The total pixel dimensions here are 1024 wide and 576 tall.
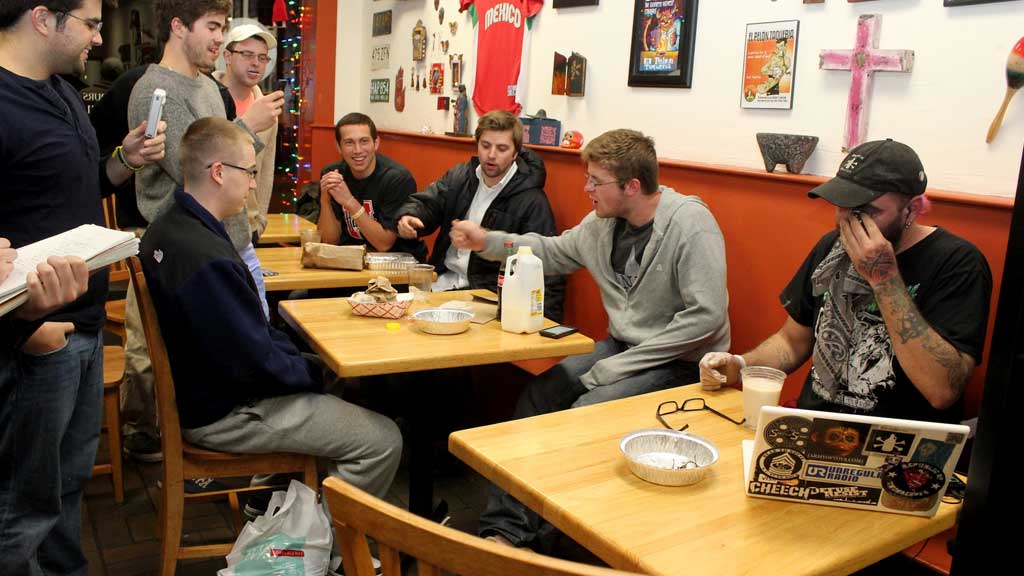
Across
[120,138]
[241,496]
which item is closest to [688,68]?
[120,138]

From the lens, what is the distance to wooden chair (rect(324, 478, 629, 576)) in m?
0.97

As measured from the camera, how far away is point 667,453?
5.68 ft

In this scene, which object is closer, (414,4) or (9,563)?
(9,563)

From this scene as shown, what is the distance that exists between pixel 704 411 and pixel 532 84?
2.68 meters

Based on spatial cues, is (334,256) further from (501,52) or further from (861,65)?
(861,65)

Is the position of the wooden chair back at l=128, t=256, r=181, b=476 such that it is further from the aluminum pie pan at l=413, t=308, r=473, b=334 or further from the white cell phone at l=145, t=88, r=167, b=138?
the aluminum pie pan at l=413, t=308, r=473, b=334

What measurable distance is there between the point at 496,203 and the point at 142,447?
6.22 feet

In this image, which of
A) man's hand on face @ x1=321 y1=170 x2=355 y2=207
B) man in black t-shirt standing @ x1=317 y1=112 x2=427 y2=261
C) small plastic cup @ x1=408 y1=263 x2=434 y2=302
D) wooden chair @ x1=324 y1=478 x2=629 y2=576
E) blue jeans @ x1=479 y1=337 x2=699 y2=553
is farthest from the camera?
man in black t-shirt standing @ x1=317 y1=112 x2=427 y2=261

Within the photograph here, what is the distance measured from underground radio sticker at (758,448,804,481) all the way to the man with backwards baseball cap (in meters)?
0.59

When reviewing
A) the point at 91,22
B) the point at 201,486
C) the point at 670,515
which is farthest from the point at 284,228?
the point at 670,515

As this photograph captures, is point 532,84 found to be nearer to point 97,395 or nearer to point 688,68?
point 688,68

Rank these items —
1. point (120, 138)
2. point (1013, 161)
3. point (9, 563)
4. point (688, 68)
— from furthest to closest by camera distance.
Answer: point (688, 68) → point (120, 138) → point (1013, 161) → point (9, 563)

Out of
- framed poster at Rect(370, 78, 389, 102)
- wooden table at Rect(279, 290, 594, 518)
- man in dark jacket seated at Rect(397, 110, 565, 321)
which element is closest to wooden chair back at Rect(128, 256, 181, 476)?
wooden table at Rect(279, 290, 594, 518)

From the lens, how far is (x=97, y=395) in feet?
7.23
